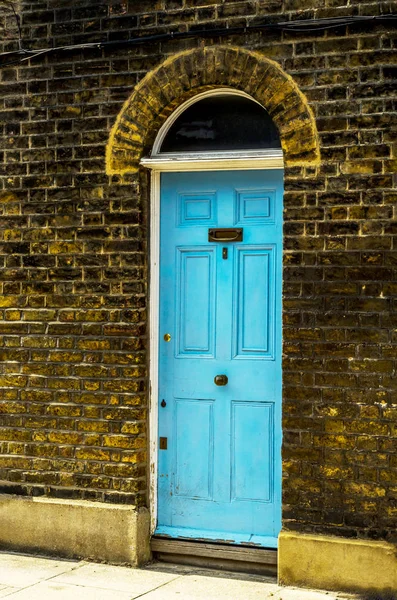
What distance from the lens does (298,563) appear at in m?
5.93

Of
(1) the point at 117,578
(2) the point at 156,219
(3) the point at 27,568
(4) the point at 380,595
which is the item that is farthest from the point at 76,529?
(2) the point at 156,219

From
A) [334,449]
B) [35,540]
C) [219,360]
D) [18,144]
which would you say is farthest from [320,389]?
[18,144]

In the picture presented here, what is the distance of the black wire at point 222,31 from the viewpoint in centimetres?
582

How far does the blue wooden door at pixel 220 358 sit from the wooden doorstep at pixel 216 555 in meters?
0.07

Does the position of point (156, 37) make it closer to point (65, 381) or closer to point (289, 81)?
point (289, 81)

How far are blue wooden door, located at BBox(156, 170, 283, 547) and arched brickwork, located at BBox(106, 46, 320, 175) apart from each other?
379 mm

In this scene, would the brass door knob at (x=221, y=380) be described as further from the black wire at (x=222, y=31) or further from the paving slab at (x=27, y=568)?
the black wire at (x=222, y=31)

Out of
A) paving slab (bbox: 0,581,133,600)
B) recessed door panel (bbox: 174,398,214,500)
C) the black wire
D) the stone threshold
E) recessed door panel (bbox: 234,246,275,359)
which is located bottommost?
paving slab (bbox: 0,581,133,600)

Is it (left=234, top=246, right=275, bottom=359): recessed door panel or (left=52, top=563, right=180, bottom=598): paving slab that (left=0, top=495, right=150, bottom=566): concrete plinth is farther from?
(left=234, top=246, right=275, bottom=359): recessed door panel

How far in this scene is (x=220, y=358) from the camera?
6.45 metres

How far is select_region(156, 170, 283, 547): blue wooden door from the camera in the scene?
634cm

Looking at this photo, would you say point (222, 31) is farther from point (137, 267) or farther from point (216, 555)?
point (216, 555)

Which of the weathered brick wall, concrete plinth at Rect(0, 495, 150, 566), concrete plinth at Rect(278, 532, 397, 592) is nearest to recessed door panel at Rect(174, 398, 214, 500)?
the weathered brick wall

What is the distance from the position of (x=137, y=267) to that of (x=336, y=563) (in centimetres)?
248
